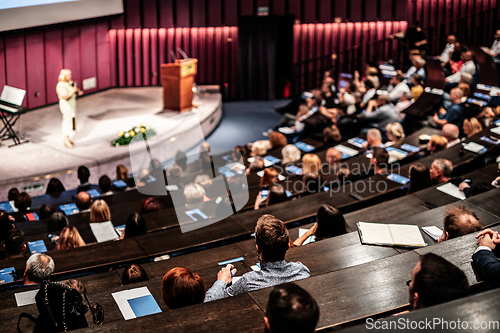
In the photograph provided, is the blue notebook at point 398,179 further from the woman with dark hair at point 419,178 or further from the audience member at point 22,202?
the audience member at point 22,202

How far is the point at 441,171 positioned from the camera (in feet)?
15.2

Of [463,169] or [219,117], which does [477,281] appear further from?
[219,117]

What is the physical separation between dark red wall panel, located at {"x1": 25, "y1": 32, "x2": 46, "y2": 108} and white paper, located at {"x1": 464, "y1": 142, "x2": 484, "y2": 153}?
887 centimetres

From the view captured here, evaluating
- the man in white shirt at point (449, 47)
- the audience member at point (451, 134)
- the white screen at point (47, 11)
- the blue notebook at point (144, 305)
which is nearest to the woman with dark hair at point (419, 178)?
the audience member at point (451, 134)

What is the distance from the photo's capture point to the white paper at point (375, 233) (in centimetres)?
317

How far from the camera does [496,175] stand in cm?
458

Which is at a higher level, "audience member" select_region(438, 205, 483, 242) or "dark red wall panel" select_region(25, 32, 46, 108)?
"dark red wall panel" select_region(25, 32, 46, 108)

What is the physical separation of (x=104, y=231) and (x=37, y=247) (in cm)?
58

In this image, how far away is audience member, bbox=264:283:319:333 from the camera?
5.56ft

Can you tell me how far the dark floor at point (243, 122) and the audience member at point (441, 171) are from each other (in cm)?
563

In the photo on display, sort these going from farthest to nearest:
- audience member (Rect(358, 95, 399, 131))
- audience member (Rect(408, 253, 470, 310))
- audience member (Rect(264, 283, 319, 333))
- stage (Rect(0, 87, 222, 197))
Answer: stage (Rect(0, 87, 222, 197)) → audience member (Rect(358, 95, 399, 131)) → audience member (Rect(408, 253, 470, 310)) → audience member (Rect(264, 283, 319, 333))

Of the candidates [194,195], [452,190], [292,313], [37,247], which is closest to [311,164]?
[194,195]

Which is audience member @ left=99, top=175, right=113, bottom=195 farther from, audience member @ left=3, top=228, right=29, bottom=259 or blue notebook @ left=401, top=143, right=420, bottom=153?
blue notebook @ left=401, top=143, right=420, bottom=153

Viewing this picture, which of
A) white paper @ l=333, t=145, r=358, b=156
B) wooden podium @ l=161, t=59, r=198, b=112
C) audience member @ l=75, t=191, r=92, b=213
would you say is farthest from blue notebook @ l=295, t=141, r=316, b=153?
wooden podium @ l=161, t=59, r=198, b=112
